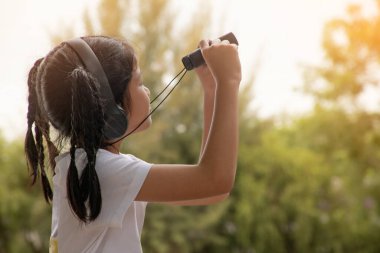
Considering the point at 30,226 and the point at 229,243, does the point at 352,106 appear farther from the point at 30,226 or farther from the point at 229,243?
the point at 30,226

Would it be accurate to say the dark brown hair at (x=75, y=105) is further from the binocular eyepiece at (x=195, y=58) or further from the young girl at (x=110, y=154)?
the binocular eyepiece at (x=195, y=58)

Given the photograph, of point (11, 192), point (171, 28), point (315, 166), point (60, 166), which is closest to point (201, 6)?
point (171, 28)

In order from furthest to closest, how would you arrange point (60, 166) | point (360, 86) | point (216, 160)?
1. point (360, 86)
2. point (60, 166)
3. point (216, 160)

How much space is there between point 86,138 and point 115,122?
4.5 inches

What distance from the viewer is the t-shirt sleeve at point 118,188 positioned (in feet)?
5.91

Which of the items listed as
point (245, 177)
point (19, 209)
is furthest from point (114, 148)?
point (245, 177)

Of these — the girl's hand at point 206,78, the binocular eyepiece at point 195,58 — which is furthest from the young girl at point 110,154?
the girl's hand at point 206,78

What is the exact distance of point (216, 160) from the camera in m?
1.72

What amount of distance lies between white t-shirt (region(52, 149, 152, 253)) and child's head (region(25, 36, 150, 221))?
0.03 metres

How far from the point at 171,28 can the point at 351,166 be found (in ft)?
14.5

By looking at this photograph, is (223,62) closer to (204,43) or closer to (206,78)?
(204,43)

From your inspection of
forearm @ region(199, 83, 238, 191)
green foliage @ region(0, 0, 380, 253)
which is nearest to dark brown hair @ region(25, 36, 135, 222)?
forearm @ region(199, 83, 238, 191)

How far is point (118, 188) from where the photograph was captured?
1815 millimetres

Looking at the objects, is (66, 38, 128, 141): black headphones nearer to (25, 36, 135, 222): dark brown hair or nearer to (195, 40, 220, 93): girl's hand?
(25, 36, 135, 222): dark brown hair
